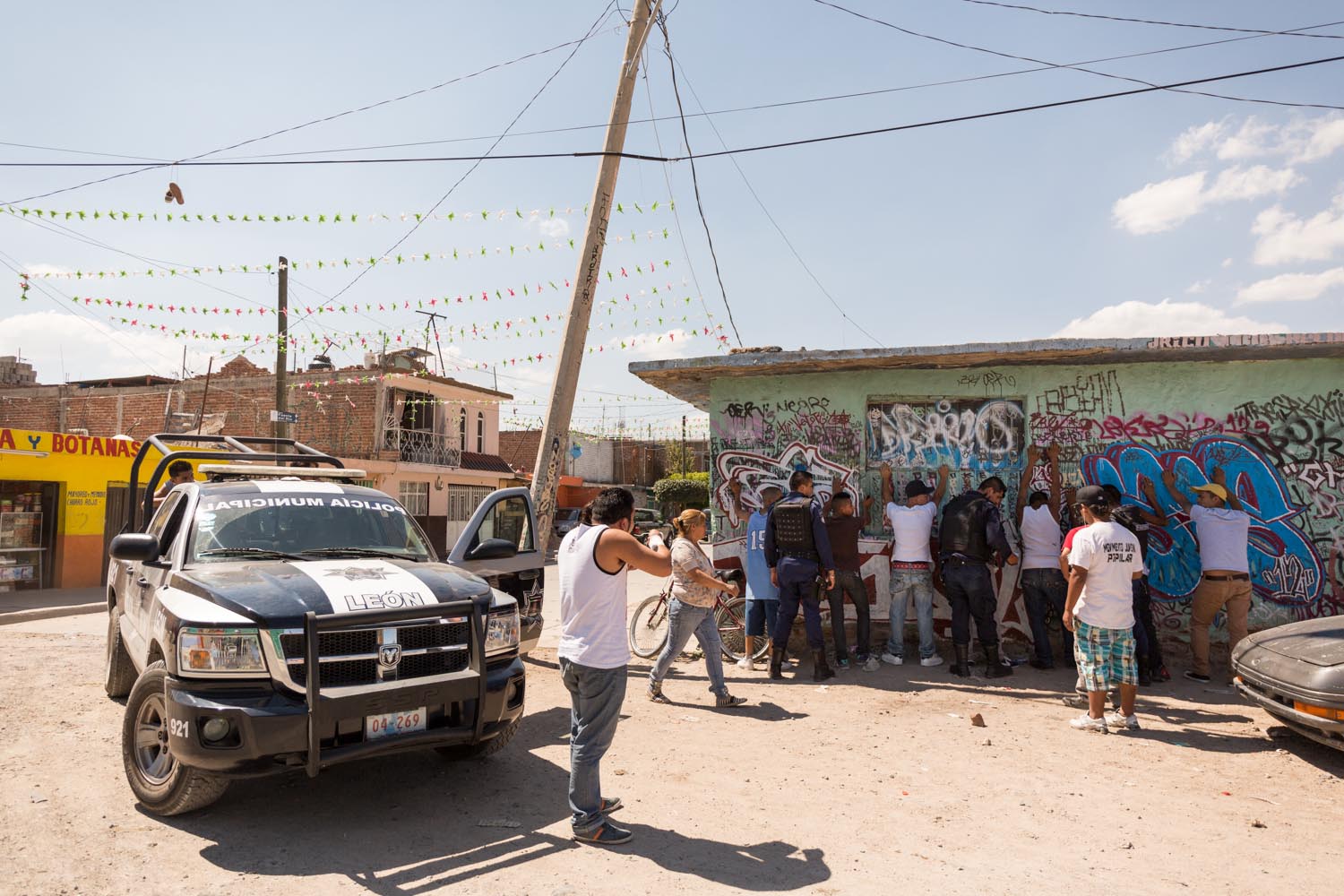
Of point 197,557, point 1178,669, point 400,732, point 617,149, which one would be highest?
point 617,149

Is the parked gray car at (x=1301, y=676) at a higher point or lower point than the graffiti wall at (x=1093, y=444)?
lower

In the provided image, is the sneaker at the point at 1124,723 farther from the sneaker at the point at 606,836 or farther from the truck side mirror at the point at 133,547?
the truck side mirror at the point at 133,547

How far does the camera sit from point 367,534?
586 cm

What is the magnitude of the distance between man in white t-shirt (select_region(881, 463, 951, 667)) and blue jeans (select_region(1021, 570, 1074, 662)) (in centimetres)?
99

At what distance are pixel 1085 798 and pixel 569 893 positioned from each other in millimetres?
3360

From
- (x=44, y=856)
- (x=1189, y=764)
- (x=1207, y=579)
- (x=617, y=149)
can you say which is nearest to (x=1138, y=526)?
(x=1207, y=579)

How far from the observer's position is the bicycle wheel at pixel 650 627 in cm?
980

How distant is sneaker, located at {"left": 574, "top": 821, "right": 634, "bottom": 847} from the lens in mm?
4430

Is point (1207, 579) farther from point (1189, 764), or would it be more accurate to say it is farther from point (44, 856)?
point (44, 856)

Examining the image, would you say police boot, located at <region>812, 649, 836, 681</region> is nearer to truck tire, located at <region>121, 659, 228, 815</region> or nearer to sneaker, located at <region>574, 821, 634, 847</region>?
sneaker, located at <region>574, 821, 634, 847</region>

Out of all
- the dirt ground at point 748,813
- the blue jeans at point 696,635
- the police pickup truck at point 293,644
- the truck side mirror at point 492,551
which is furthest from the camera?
the blue jeans at point 696,635

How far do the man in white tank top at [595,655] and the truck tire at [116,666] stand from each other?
14.7 feet

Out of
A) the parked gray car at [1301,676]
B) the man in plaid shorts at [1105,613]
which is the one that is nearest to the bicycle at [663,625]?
the man in plaid shorts at [1105,613]

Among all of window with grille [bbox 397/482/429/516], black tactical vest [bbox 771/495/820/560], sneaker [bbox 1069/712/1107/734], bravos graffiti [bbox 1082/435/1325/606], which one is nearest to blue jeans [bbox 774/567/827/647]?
black tactical vest [bbox 771/495/820/560]
